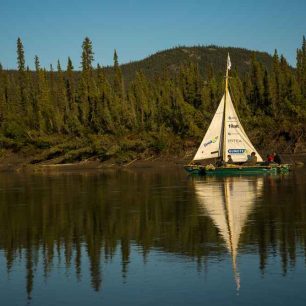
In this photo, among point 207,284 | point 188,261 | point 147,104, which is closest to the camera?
point 207,284

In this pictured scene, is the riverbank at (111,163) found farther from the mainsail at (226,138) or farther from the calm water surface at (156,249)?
the calm water surface at (156,249)

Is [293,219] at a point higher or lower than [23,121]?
lower

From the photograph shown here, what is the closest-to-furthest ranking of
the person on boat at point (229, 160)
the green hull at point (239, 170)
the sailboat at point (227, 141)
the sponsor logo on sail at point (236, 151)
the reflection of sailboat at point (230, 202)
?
the reflection of sailboat at point (230, 202) < the green hull at point (239, 170) < the person on boat at point (229, 160) < the sailboat at point (227, 141) < the sponsor logo on sail at point (236, 151)

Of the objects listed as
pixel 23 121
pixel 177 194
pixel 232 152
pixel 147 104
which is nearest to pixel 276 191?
pixel 177 194

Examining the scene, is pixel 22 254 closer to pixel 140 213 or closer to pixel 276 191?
pixel 140 213

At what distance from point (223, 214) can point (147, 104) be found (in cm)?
6348

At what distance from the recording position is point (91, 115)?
91.4 metres

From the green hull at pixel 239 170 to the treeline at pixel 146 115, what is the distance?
1998 cm

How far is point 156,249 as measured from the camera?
66.0ft

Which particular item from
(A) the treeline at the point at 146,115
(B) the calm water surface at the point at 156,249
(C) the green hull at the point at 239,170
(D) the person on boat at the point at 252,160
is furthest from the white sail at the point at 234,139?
(A) the treeline at the point at 146,115

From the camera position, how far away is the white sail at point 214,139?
55.2 meters

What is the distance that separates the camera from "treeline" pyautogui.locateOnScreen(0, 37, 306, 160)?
74.9 meters

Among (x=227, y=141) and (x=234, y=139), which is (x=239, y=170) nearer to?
(x=227, y=141)

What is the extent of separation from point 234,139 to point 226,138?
29.0 inches
